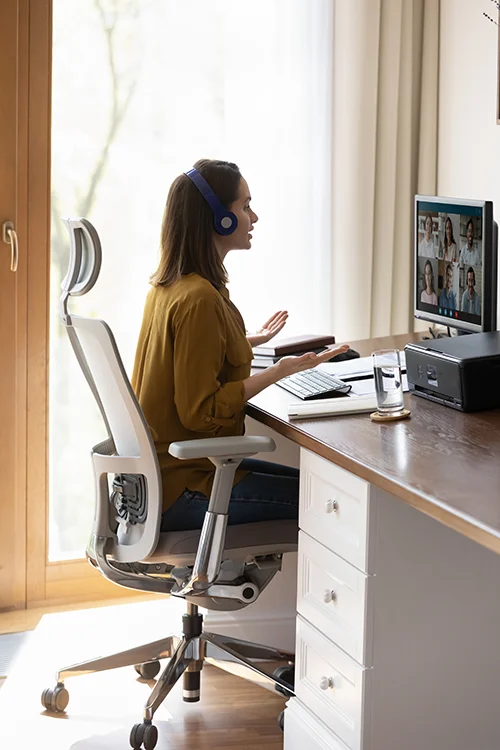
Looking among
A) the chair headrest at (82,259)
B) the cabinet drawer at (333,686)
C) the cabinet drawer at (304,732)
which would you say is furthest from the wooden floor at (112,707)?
the chair headrest at (82,259)

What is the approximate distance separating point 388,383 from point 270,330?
768 mm

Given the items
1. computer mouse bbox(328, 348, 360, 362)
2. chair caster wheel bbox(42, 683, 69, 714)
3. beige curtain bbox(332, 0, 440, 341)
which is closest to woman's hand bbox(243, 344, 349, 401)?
computer mouse bbox(328, 348, 360, 362)

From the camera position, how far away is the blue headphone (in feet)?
7.38

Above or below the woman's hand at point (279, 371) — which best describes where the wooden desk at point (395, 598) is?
below

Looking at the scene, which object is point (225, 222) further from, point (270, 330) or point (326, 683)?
point (326, 683)

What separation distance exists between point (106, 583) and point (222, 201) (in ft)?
4.70

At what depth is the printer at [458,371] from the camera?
80.8 inches

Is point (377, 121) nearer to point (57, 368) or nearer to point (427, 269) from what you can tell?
point (427, 269)

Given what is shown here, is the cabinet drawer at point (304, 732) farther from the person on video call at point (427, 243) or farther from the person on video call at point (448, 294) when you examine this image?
the person on video call at point (427, 243)

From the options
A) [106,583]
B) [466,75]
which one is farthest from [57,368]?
[466,75]

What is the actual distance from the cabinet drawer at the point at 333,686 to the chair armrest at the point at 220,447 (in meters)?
0.37

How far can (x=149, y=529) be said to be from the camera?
209 centimetres

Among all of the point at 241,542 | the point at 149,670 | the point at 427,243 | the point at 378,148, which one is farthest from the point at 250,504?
the point at 378,148

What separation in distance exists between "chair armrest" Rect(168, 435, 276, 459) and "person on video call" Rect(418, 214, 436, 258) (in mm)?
897
